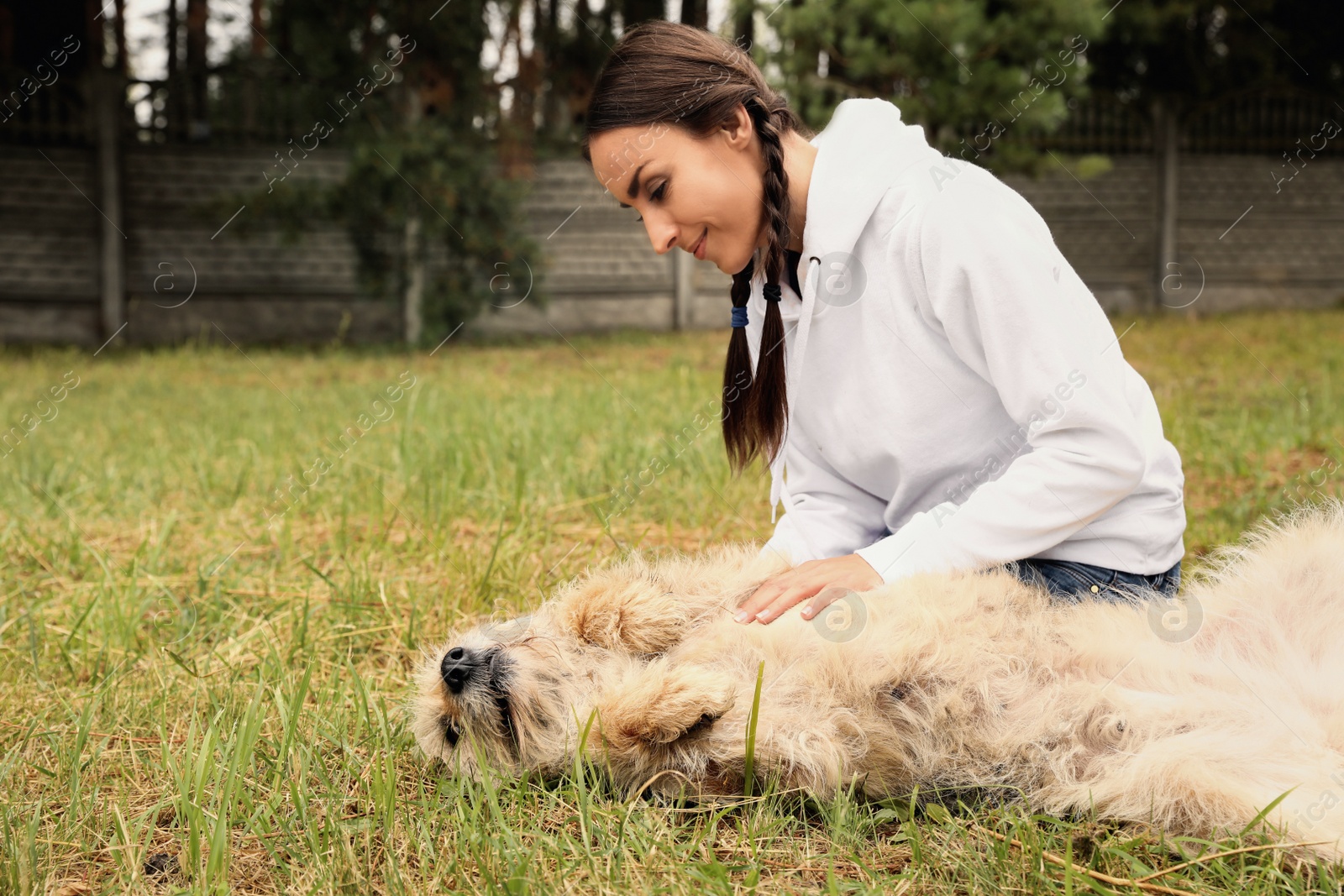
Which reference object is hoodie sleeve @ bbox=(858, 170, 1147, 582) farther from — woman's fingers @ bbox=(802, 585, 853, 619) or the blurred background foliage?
the blurred background foliage

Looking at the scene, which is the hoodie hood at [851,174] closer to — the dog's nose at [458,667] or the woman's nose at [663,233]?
the woman's nose at [663,233]

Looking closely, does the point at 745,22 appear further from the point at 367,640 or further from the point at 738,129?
the point at 367,640

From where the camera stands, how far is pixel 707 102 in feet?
6.15

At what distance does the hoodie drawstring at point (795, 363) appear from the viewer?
201 cm

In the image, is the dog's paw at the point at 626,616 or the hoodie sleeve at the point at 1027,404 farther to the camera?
the hoodie sleeve at the point at 1027,404

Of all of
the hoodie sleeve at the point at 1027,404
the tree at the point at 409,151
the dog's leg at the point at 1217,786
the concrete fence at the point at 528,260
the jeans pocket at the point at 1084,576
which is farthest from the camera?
the concrete fence at the point at 528,260

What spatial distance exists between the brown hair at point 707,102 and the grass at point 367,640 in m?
0.82

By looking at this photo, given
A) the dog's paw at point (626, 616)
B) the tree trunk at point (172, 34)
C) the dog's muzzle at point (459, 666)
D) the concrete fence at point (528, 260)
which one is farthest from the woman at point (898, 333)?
the tree trunk at point (172, 34)

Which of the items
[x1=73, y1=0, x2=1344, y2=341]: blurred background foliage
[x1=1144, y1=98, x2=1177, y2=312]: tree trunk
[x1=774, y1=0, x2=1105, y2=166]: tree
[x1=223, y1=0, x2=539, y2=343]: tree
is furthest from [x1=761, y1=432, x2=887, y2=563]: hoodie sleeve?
[x1=1144, y1=98, x2=1177, y2=312]: tree trunk

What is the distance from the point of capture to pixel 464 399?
5.61m

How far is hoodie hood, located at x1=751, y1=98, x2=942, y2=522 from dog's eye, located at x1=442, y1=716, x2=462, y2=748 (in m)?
1.02

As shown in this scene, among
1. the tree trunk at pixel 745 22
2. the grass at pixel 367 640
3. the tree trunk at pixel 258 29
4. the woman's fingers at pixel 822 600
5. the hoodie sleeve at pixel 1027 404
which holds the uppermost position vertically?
the tree trunk at pixel 258 29

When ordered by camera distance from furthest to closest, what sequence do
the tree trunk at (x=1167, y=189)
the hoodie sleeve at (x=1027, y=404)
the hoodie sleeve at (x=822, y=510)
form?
the tree trunk at (x=1167, y=189) → the hoodie sleeve at (x=822, y=510) → the hoodie sleeve at (x=1027, y=404)

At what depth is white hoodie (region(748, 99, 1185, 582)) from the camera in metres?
1.74
